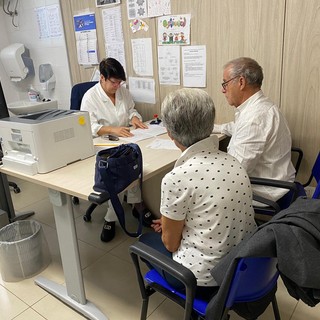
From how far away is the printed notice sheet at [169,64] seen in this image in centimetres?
260

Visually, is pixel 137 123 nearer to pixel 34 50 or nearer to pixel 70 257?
pixel 70 257

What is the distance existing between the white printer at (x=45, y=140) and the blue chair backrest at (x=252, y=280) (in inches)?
44.7

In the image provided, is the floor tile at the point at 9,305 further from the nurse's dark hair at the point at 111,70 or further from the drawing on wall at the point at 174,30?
the drawing on wall at the point at 174,30

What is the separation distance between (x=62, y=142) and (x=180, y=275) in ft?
3.34

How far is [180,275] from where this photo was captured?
41.7 inches

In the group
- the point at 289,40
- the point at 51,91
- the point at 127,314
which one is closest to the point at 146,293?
the point at 127,314

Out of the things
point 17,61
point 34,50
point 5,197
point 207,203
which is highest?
point 34,50

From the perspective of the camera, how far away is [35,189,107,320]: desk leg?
164 cm

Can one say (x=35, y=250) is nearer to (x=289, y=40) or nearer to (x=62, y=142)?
(x=62, y=142)

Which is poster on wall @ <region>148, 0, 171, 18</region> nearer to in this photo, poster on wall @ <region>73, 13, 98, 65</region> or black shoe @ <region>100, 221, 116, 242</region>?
poster on wall @ <region>73, 13, 98, 65</region>

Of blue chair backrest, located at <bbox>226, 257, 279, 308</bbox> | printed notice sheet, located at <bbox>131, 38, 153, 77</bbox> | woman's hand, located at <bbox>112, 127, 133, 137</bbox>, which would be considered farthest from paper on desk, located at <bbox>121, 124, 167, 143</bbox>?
blue chair backrest, located at <bbox>226, 257, 279, 308</bbox>

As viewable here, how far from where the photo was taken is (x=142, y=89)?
2924mm

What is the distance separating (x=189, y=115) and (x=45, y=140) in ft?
2.84

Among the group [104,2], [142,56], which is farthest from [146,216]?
[104,2]
